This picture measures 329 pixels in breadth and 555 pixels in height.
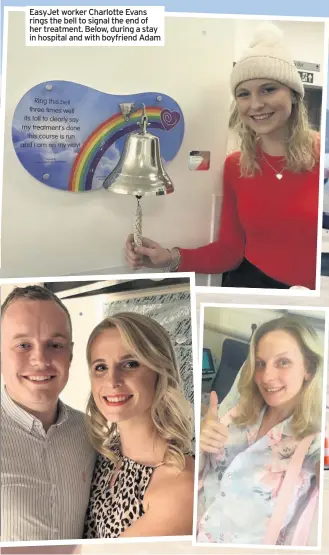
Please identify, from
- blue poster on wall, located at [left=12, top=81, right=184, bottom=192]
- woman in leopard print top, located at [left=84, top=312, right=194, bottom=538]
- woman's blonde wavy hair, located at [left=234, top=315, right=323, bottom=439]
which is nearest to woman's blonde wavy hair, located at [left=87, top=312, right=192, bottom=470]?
woman in leopard print top, located at [left=84, top=312, right=194, bottom=538]

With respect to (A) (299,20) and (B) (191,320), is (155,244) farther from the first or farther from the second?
(A) (299,20)

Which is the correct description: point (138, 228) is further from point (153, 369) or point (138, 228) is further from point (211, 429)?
point (211, 429)

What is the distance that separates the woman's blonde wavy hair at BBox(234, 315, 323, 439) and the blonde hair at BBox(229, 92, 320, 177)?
25cm

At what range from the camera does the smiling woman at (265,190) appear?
1005 millimetres

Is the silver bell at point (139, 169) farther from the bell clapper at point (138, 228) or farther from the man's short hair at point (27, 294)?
the man's short hair at point (27, 294)

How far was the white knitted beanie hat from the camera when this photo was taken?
100 cm

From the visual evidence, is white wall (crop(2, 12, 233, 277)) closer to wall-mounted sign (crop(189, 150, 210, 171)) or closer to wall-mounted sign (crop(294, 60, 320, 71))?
wall-mounted sign (crop(189, 150, 210, 171))

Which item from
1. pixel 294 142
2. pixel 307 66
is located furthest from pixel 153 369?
pixel 307 66

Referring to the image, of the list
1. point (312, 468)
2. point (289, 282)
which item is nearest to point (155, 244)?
point (289, 282)

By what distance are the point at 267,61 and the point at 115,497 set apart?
0.71 meters

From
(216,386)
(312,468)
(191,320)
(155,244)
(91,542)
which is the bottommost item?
(91,542)

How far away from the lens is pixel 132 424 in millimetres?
1037

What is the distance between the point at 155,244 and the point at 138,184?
0.33 ft

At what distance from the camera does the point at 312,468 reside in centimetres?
107
